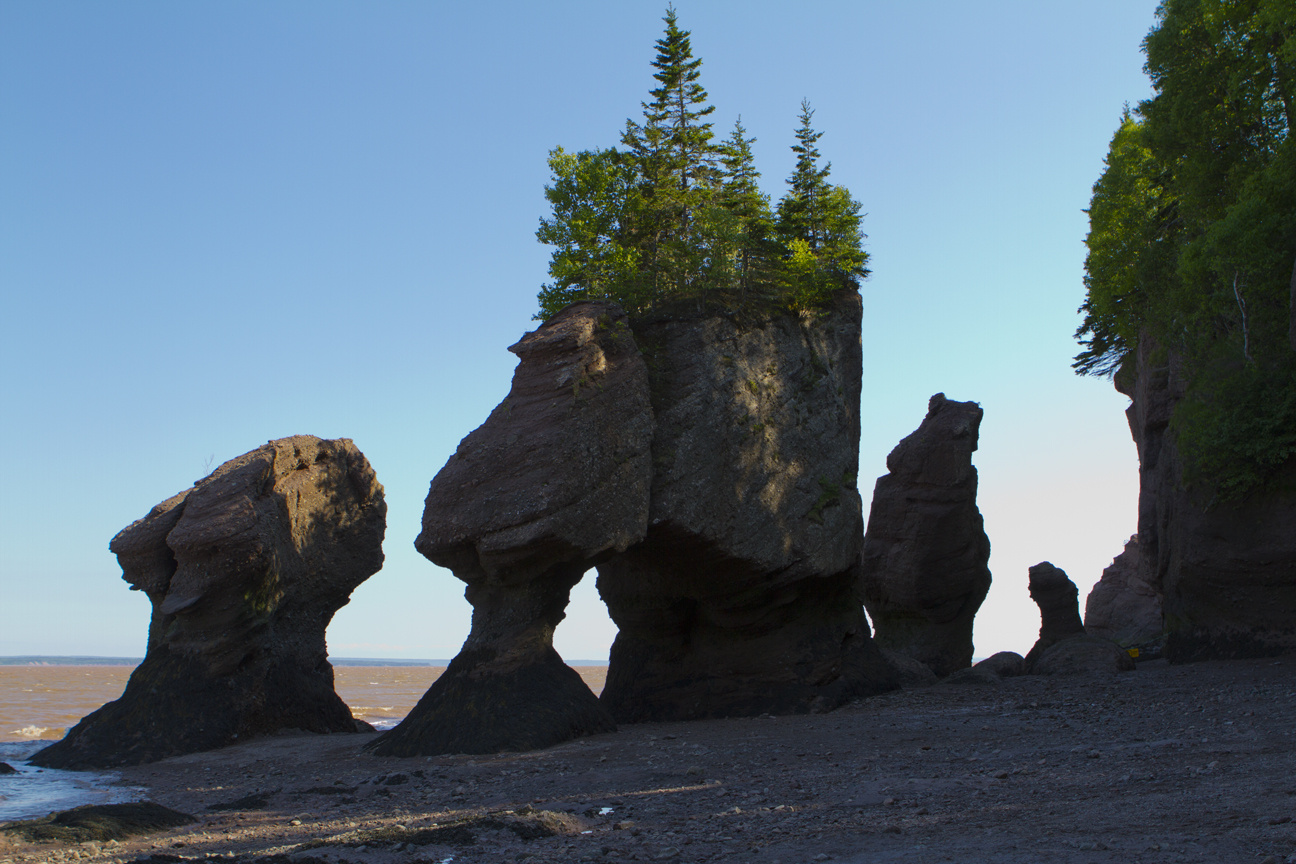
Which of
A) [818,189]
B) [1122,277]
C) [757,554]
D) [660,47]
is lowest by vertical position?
[757,554]

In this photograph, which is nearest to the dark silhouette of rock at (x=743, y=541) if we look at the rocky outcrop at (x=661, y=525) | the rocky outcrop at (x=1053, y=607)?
the rocky outcrop at (x=661, y=525)

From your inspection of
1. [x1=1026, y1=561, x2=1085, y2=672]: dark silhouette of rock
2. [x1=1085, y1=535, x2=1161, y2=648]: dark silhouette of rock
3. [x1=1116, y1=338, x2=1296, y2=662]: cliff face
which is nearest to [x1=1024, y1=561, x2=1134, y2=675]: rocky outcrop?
[x1=1026, y1=561, x2=1085, y2=672]: dark silhouette of rock

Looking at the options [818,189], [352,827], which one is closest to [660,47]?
[818,189]

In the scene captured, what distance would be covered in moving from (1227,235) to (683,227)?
41.6 ft

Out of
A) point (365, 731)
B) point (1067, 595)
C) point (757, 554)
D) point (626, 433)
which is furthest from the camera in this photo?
point (1067, 595)

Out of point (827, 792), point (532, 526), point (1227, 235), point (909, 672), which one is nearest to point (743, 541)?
point (532, 526)

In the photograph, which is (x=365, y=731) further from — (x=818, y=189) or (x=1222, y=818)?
(x=1222, y=818)

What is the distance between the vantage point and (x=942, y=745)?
13945 millimetres

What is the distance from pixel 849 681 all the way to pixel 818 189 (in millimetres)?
14208

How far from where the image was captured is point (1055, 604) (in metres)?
32.5

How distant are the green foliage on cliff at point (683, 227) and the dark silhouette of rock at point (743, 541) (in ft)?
3.92

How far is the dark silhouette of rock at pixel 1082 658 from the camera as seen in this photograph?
80.0 feet

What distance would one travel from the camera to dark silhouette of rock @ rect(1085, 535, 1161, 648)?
40438 millimetres

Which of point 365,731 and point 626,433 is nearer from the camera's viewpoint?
point 626,433
